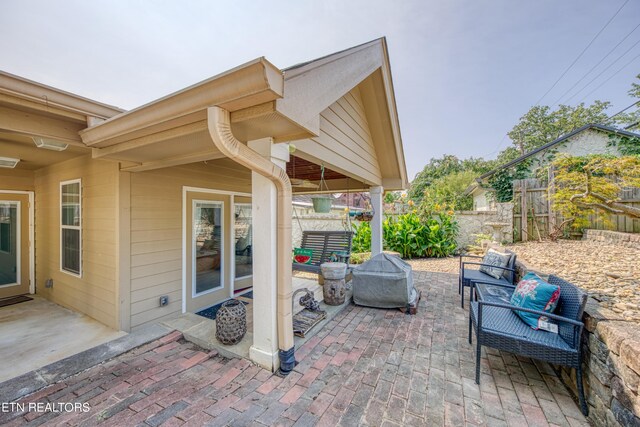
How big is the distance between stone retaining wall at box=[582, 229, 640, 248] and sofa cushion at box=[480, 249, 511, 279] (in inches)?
117

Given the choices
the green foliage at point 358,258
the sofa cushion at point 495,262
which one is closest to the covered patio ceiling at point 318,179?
the green foliage at point 358,258

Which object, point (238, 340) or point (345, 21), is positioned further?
point (345, 21)

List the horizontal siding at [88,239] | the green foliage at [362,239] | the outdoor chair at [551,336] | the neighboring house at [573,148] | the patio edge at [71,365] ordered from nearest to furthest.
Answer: the outdoor chair at [551,336]
the patio edge at [71,365]
the horizontal siding at [88,239]
the green foliage at [362,239]
the neighboring house at [573,148]

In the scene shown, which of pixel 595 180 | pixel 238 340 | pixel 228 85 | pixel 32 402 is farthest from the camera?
pixel 595 180

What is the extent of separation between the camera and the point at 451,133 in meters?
15.4

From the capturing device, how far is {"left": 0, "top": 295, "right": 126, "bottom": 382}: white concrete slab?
8.26 ft

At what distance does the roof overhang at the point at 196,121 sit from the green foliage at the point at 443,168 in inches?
1030

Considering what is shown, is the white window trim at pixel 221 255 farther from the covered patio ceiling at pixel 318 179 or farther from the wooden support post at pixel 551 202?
the wooden support post at pixel 551 202

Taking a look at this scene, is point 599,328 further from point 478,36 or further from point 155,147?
point 478,36

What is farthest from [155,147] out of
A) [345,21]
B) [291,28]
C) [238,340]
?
[345,21]

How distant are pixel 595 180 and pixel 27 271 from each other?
11991 mm

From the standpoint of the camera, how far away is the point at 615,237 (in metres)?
5.50

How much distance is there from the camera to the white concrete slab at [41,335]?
2518 millimetres

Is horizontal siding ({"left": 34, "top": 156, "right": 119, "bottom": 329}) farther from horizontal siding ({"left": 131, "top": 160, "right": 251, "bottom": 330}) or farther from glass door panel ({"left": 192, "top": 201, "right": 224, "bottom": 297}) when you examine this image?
glass door panel ({"left": 192, "top": 201, "right": 224, "bottom": 297})
